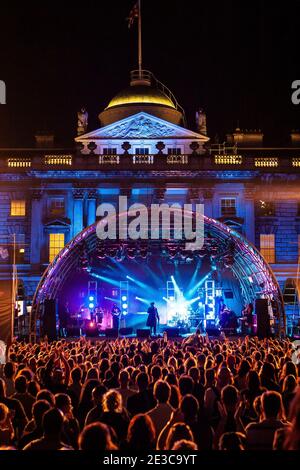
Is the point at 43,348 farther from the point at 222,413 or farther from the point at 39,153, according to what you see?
the point at 39,153

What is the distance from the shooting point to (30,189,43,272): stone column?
44.6m

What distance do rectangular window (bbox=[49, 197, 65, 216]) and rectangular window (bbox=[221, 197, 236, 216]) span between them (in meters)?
11.9

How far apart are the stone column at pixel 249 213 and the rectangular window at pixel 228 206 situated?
0.92 meters

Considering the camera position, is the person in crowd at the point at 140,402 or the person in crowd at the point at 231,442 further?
A: the person in crowd at the point at 140,402

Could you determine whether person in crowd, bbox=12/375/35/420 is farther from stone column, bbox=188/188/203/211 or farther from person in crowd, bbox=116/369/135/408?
stone column, bbox=188/188/203/211

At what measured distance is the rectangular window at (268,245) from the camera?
4559 cm

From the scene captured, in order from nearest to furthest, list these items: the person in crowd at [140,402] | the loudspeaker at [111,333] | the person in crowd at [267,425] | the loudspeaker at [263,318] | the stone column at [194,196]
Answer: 1. the person in crowd at [267,425]
2. the person in crowd at [140,402]
3. the loudspeaker at [263,318]
4. the loudspeaker at [111,333]
5. the stone column at [194,196]

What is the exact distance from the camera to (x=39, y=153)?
50125 millimetres

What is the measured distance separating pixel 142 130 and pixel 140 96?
5208 mm

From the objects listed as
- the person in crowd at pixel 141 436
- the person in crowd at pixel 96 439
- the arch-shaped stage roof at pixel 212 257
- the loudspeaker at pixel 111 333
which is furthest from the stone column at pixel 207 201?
the person in crowd at pixel 96 439

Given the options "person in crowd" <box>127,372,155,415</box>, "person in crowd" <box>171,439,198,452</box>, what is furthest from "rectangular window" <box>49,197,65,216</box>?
"person in crowd" <box>171,439,198,452</box>

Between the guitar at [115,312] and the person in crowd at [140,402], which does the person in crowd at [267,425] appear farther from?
the guitar at [115,312]

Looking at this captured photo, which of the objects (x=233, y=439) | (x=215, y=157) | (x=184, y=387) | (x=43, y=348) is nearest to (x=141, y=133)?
(x=215, y=157)
